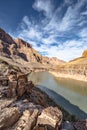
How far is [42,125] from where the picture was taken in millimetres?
7613

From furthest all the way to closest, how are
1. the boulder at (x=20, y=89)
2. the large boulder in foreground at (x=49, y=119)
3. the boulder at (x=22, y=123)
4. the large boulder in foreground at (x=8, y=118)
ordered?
the boulder at (x=20, y=89)
the large boulder in foreground at (x=49, y=119)
the boulder at (x=22, y=123)
the large boulder in foreground at (x=8, y=118)

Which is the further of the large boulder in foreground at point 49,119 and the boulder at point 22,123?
the large boulder in foreground at point 49,119

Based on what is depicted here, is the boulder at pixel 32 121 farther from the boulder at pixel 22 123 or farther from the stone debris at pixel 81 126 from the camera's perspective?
the stone debris at pixel 81 126

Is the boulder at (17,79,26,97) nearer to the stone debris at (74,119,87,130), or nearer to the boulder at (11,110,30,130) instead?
the stone debris at (74,119,87,130)

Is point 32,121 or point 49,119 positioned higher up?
point 32,121

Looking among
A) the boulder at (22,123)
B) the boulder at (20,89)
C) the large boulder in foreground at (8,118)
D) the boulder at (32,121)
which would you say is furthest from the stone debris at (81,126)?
the boulder at (20,89)

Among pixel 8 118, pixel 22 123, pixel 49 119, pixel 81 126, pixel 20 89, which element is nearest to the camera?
pixel 8 118

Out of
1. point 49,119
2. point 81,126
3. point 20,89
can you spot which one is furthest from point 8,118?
point 20,89

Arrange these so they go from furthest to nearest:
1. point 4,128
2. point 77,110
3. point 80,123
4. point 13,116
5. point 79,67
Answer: point 79,67, point 77,110, point 80,123, point 13,116, point 4,128

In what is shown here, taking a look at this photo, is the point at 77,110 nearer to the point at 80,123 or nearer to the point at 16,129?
the point at 80,123

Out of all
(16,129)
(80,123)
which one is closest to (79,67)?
(80,123)

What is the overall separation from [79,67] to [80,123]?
58.5 meters

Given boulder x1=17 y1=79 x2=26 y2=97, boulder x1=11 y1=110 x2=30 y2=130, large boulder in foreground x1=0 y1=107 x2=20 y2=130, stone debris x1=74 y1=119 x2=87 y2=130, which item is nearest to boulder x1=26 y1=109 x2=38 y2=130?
boulder x1=11 y1=110 x2=30 y2=130

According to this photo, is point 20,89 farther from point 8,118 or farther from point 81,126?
point 8,118
